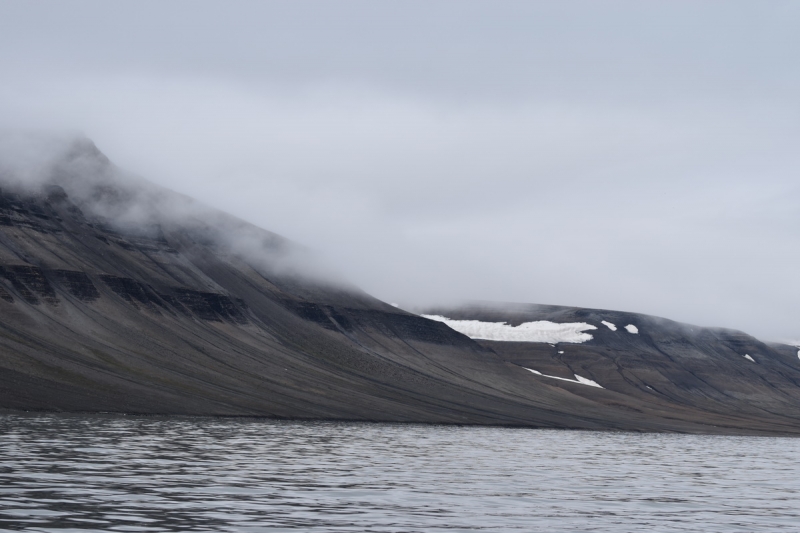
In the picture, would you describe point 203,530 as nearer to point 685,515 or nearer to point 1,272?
point 685,515

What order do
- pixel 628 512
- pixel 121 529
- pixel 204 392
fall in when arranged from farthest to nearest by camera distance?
pixel 204 392 < pixel 628 512 < pixel 121 529

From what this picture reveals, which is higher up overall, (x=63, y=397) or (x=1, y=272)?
(x=1, y=272)

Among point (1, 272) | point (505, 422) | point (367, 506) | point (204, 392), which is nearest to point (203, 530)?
point (367, 506)

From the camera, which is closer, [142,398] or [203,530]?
[203,530]

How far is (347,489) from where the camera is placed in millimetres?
39094

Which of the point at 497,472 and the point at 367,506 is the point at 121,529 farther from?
the point at 497,472

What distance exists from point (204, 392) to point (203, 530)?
11794 centimetres

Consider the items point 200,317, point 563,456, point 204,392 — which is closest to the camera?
point 563,456

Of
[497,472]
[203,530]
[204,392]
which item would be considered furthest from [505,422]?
[203,530]

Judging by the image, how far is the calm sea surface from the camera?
29.3 meters

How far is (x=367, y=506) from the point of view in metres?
33.5

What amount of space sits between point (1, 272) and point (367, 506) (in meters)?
153

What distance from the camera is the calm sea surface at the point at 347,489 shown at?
29281 mm

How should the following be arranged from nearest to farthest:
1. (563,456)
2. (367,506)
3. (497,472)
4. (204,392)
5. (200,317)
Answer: (367,506) < (497,472) < (563,456) < (204,392) < (200,317)
